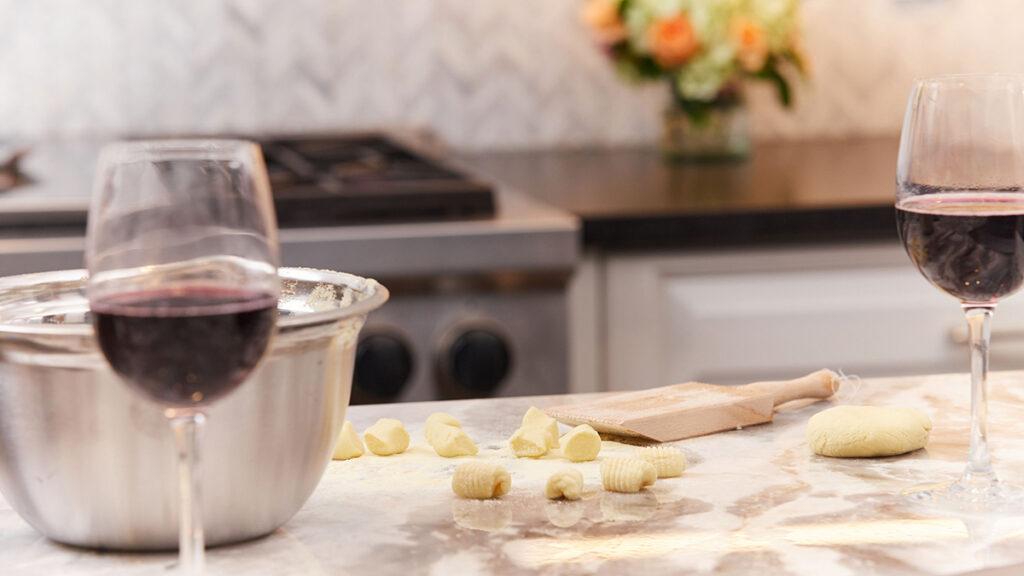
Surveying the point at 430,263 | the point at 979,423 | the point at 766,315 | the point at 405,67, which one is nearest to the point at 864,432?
the point at 979,423

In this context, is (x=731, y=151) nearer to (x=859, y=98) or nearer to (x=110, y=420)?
(x=859, y=98)

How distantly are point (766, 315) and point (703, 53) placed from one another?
0.61 m

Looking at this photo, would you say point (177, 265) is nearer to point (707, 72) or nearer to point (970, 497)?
point (970, 497)

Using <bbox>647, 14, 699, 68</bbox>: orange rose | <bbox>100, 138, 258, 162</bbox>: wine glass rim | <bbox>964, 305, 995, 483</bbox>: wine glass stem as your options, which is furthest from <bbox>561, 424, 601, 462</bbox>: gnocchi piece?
<bbox>647, 14, 699, 68</bbox>: orange rose

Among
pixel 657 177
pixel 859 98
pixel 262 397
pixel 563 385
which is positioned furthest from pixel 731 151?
pixel 262 397

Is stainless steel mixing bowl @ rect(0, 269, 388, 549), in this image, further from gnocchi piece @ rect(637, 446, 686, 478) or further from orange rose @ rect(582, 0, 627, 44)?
orange rose @ rect(582, 0, 627, 44)

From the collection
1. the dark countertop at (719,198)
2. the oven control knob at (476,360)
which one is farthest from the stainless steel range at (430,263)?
the dark countertop at (719,198)

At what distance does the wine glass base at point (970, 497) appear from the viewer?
84 centimetres

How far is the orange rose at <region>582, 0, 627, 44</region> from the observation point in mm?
2553

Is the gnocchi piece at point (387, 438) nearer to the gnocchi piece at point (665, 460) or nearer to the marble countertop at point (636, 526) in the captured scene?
the marble countertop at point (636, 526)

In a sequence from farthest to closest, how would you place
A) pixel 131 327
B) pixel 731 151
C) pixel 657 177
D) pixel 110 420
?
pixel 731 151, pixel 657 177, pixel 110 420, pixel 131 327

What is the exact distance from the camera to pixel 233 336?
0.66 metres

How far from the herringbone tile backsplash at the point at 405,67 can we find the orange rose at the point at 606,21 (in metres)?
0.25

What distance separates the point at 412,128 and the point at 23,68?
0.72m
